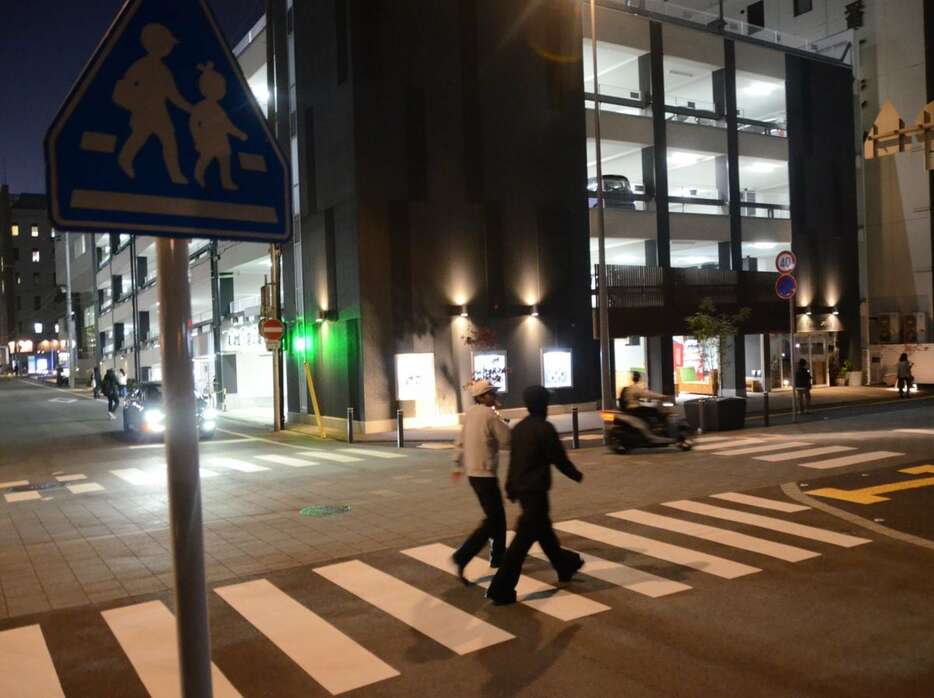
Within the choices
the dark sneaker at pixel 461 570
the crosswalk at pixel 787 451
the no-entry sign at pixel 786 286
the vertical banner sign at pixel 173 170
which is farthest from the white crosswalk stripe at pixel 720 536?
the no-entry sign at pixel 786 286

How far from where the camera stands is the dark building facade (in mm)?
24719

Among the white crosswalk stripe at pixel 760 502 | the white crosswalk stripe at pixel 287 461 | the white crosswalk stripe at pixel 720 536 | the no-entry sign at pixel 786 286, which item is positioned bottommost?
the white crosswalk stripe at pixel 760 502

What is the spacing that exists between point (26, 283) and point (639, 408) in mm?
132919

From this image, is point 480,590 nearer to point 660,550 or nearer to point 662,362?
point 660,550

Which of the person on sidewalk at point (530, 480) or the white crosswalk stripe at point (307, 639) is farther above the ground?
the person on sidewalk at point (530, 480)

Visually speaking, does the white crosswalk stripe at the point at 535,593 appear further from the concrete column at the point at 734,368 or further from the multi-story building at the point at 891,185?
the multi-story building at the point at 891,185

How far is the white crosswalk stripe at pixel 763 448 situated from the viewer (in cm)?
1695

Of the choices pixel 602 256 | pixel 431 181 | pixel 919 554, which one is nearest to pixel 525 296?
pixel 431 181

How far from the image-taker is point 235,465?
57.1 ft

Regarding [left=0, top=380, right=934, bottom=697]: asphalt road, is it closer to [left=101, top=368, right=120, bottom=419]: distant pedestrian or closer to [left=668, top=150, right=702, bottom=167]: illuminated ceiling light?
[left=101, top=368, right=120, bottom=419]: distant pedestrian

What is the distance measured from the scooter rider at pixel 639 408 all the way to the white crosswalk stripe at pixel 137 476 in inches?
391

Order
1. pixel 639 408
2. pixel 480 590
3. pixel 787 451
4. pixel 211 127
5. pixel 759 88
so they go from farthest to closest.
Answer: pixel 759 88, pixel 639 408, pixel 787 451, pixel 480 590, pixel 211 127

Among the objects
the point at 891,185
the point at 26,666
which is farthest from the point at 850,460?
the point at 891,185

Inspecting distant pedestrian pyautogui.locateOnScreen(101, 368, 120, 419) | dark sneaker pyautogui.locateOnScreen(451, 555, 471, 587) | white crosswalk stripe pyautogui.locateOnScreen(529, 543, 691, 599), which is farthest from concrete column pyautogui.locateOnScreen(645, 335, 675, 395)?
dark sneaker pyautogui.locateOnScreen(451, 555, 471, 587)
